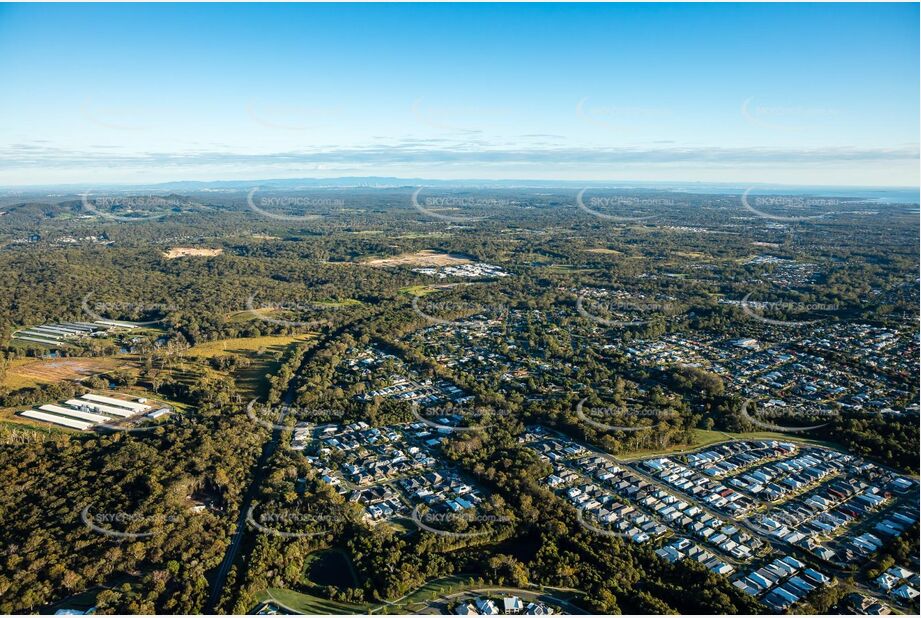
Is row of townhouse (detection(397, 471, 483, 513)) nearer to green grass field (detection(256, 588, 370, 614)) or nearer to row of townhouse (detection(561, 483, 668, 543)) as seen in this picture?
row of townhouse (detection(561, 483, 668, 543))

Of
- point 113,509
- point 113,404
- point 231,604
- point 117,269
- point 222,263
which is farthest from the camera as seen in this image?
point 222,263

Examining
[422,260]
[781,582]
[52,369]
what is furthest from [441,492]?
[422,260]

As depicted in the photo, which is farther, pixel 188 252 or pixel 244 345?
pixel 188 252

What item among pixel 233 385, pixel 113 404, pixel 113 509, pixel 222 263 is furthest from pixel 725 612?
pixel 222 263

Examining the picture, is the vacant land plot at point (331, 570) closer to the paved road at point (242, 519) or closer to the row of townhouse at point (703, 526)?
the paved road at point (242, 519)

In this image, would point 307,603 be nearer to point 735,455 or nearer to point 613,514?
point 613,514

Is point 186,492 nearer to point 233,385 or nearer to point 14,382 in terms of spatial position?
point 233,385
